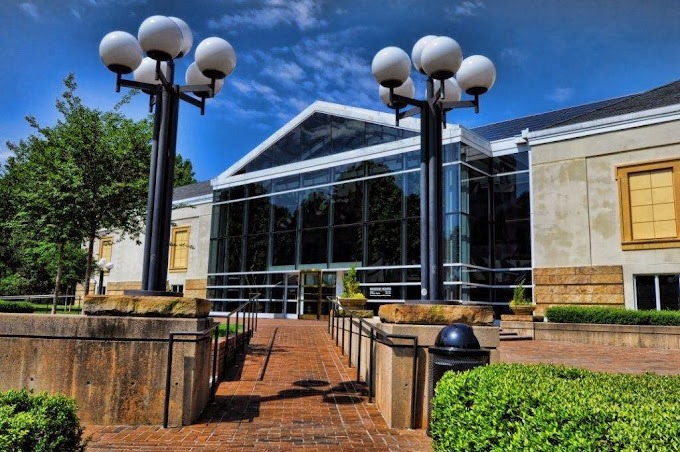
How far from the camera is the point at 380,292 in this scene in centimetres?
2291

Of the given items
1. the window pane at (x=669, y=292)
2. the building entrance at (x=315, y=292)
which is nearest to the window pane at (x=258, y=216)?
the building entrance at (x=315, y=292)

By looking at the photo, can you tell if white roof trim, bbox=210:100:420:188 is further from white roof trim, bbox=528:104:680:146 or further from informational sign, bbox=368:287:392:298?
informational sign, bbox=368:287:392:298

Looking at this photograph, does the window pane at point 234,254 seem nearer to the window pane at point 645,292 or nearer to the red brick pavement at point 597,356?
the red brick pavement at point 597,356

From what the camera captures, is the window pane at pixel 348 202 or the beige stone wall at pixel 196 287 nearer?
the window pane at pixel 348 202

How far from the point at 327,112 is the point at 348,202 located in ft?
15.2

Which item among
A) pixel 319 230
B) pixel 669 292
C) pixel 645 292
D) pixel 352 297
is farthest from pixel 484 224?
pixel 319 230

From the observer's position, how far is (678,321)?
1528 cm

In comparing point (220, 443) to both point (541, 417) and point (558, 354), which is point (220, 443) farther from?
point (558, 354)

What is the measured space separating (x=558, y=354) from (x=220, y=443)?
33.9 ft

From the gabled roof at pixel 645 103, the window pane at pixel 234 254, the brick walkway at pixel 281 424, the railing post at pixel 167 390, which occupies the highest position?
the gabled roof at pixel 645 103

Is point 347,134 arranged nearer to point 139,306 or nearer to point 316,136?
point 316,136

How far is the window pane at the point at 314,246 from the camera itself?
25.8 metres

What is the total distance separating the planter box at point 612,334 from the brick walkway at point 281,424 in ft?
32.8

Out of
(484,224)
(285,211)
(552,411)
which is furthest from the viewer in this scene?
(285,211)
